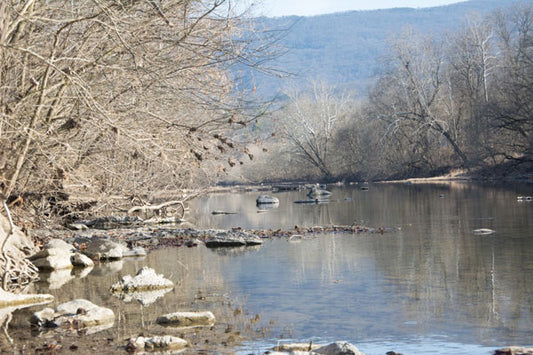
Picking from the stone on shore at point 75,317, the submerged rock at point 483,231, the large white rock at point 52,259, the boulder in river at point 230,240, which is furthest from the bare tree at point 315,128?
the stone on shore at point 75,317

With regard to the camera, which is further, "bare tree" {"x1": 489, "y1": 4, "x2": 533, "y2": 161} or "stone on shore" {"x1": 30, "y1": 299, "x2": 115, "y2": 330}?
"bare tree" {"x1": 489, "y1": 4, "x2": 533, "y2": 161}

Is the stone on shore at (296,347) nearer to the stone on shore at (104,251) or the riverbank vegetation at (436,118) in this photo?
the stone on shore at (104,251)

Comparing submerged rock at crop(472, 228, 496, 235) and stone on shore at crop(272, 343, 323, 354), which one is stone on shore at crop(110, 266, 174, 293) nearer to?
stone on shore at crop(272, 343, 323, 354)

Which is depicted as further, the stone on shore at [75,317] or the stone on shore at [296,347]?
the stone on shore at [75,317]

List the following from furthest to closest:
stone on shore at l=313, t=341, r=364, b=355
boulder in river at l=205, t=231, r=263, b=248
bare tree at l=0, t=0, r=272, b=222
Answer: boulder in river at l=205, t=231, r=263, b=248 → bare tree at l=0, t=0, r=272, b=222 → stone on shore at l=313, t=341, r=364, b=355

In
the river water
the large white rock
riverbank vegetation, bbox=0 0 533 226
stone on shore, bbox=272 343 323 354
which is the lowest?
the river water

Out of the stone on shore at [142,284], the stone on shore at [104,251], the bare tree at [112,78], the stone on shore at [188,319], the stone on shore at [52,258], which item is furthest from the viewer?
the stone on shore at [104,251]

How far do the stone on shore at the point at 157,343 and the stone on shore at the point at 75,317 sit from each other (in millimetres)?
1457

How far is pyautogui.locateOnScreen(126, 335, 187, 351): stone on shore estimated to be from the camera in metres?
8.28

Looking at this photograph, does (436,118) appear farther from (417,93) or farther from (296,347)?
(296,347)

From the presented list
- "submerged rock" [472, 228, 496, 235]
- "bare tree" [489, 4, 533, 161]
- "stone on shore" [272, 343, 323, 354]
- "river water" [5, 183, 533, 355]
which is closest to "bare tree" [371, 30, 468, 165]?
"bare tree" [489, 4, 533, 161]

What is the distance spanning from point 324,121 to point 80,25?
5626cm

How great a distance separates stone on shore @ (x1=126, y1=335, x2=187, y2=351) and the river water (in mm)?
649

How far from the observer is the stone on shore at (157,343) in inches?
326
